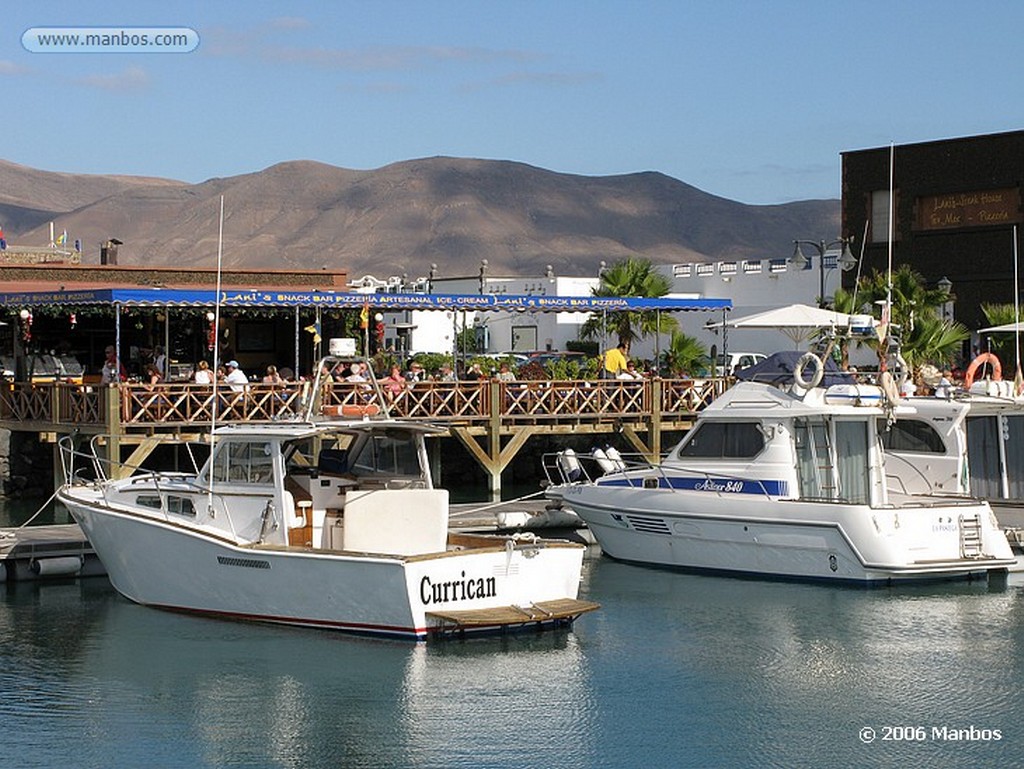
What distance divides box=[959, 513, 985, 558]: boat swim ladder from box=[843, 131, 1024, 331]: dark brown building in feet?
75.4

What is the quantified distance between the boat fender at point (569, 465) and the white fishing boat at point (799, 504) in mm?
1547

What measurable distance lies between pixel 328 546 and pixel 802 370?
26.9 ft

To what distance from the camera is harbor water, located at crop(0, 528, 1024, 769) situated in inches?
637

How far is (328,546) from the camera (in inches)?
835

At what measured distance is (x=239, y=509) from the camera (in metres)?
21.2

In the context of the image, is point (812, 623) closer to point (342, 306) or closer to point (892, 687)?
point (892, 687)

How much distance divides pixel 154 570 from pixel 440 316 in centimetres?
3904

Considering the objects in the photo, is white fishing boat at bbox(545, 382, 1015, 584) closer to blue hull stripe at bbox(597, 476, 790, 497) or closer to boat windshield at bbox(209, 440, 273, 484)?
blue hull stripe at bbox(597, 476, 790, 497)

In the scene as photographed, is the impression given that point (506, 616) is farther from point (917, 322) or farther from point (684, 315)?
point (684, 315)

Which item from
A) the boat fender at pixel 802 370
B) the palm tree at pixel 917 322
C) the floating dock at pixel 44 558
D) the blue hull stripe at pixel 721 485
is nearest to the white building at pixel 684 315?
the palm tree at pixel 917 322

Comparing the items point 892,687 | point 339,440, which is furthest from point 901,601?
point 339,440

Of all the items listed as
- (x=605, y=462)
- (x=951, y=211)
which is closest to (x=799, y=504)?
(x=605, y=462)

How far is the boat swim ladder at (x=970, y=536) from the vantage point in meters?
23.7

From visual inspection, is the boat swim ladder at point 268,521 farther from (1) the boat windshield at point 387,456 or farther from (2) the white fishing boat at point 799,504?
(2) the white fishing boat at point 799,504
